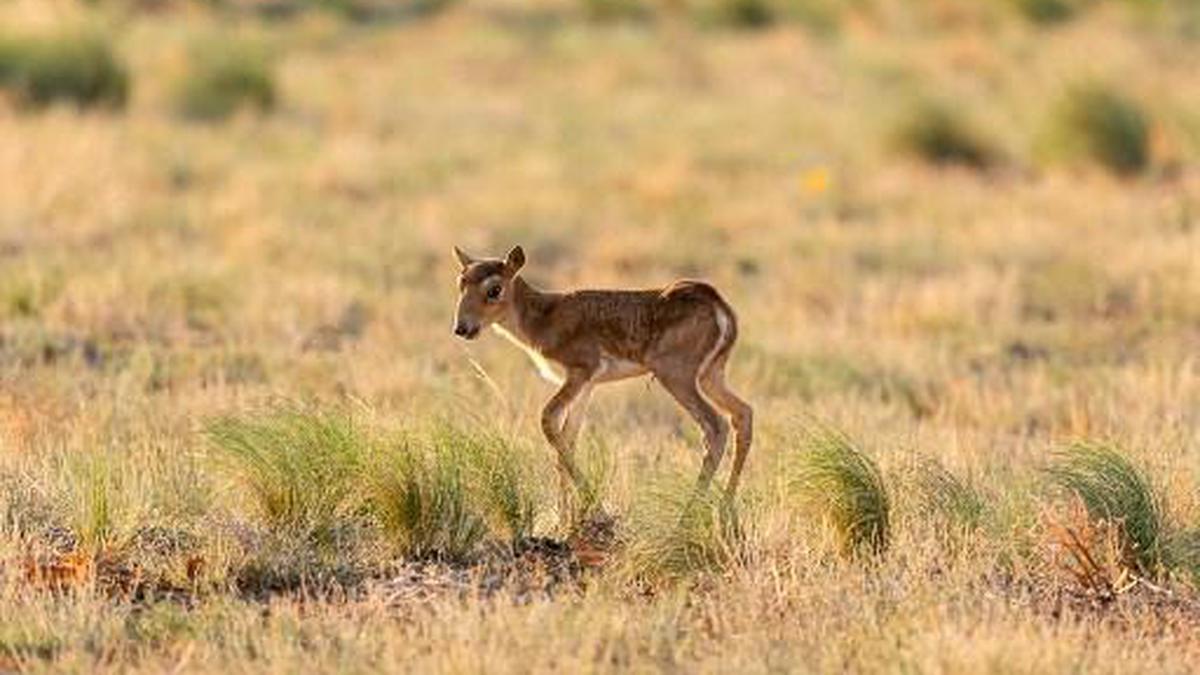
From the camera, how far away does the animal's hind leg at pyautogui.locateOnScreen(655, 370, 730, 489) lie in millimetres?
10273

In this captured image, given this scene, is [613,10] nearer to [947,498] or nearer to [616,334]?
[616,334]

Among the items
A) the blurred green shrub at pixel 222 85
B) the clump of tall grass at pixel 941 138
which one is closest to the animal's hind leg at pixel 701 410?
the clump of tall grass at pixel 941 138

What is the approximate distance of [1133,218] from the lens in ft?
69.2

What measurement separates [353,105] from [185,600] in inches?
783

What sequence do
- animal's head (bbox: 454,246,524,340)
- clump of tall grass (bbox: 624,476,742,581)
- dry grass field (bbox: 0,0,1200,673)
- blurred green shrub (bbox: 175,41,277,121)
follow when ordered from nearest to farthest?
dry grass field (bbox: 0,0,1200,673)
clump of tall grass (bbox: 624,476,742,581)
animal's head (bbox: 454,246,524,340)
blurred green shrub (bbox: 175,41,277,121)

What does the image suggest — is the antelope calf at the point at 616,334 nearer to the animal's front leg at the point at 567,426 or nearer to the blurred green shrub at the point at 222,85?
the animal's front leg at the point at 567,426

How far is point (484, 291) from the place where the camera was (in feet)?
33.1

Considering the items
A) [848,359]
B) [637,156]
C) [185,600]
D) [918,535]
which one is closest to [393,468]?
[185,600]

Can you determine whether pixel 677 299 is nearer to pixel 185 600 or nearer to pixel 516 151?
pixel 185 600

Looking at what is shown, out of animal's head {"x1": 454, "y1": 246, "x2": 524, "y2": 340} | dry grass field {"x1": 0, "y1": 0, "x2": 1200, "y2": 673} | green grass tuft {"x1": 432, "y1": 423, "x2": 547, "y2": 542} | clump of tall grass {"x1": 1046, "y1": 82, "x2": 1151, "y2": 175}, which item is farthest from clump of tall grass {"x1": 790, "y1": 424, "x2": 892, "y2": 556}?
clump of tall grass {"x1": 1046, "y1": 82, "x2": 1151, "y2": 175}

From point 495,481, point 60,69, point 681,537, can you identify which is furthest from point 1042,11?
point 681,537

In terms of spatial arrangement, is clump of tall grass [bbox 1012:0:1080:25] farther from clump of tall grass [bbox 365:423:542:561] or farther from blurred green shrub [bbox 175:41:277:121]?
clump of tall grass [bbox 365:423:542:561]

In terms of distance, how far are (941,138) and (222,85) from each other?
26.1 ft

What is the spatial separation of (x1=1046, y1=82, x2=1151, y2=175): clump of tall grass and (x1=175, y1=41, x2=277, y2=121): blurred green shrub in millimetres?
8846
